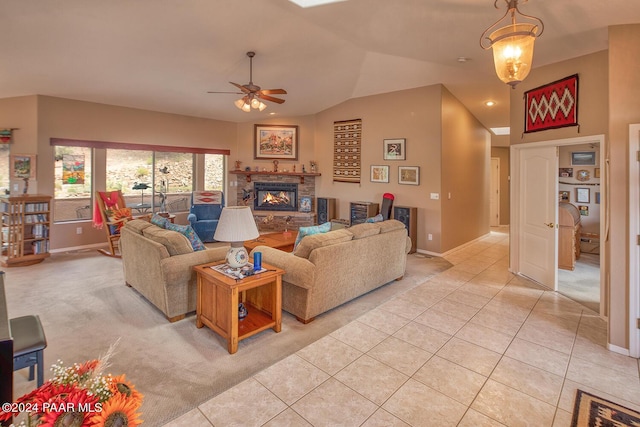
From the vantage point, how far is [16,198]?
5137 mm

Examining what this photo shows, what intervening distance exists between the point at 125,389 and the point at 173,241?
256 cm

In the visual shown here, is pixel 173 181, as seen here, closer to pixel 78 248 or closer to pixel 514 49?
pixel 78 248

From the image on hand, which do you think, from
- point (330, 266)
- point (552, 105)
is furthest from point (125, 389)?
point (552, 105)

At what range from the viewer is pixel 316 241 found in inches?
131

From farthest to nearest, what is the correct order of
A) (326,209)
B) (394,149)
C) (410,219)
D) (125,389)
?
(326,209) → (394,149) → (410,219) → (125,389)

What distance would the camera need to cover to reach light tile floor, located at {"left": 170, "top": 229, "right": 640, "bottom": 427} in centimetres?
204

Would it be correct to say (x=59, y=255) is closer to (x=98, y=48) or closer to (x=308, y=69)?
(x=98, y=48)

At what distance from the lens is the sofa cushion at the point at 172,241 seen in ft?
10.9

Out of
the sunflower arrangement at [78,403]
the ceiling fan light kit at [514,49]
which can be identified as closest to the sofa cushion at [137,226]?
the sunflower arrangement at [78,403]

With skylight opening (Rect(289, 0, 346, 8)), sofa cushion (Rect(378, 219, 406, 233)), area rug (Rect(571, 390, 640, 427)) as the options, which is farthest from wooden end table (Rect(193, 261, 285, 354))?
skylight opening (Rect(289, 0, 346, 8))

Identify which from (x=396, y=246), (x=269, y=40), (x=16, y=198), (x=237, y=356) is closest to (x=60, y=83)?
(x=16, y=198)

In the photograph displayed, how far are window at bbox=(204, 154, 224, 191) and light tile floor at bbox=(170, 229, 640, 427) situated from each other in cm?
620

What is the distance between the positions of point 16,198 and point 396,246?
5942 millimetres

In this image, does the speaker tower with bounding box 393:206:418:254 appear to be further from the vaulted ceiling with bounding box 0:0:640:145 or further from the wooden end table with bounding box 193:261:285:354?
the wooden end table with bounding box 193:261:285:354
